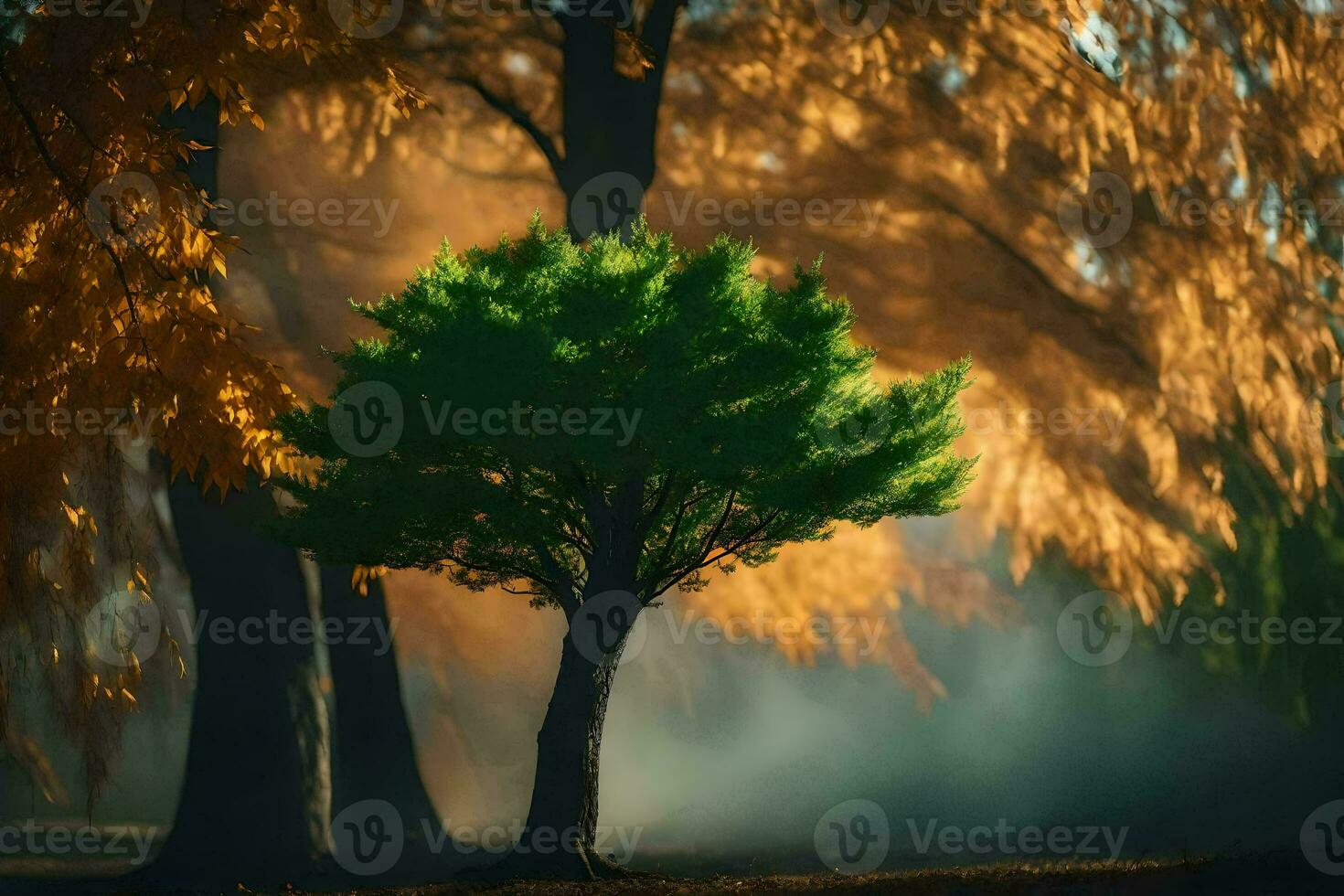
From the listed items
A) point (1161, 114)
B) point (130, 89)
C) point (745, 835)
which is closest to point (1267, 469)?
point (1161, 114)

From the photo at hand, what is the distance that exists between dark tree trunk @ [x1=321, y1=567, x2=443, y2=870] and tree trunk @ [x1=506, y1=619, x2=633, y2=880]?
114 inches

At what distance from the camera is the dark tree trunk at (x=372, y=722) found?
9.91 meters

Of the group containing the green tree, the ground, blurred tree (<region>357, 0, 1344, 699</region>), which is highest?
blurred tree (<region>357, 0, 1344, 699</region>)

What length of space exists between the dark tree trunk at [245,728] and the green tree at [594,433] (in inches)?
94.4

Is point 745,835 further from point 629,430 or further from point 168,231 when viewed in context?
point 168,231

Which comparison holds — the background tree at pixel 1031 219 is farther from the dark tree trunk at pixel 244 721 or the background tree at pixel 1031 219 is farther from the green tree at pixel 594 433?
the green tree at pixel 594 433

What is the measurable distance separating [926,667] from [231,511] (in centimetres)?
640

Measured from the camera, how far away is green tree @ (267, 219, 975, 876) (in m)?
6.63

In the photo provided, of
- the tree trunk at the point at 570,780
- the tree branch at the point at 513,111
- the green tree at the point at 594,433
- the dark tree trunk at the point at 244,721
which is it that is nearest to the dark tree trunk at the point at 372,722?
the dark tree trunk at the point at 244,721

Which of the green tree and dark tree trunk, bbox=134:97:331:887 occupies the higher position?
the green tree

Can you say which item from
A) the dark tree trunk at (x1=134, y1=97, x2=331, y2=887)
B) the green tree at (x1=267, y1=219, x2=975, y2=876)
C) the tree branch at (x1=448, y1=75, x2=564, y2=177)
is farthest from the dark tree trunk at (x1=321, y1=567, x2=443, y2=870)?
the tree branch at (x1=448, y1=75, x2=564, y2=177)

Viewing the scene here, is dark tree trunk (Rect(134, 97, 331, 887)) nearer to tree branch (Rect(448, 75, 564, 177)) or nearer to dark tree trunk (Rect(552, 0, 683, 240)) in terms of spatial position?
tree branch (Rect(448, 75, 564, 177))

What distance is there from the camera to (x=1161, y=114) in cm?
1149

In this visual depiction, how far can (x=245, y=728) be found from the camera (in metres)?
9.20
